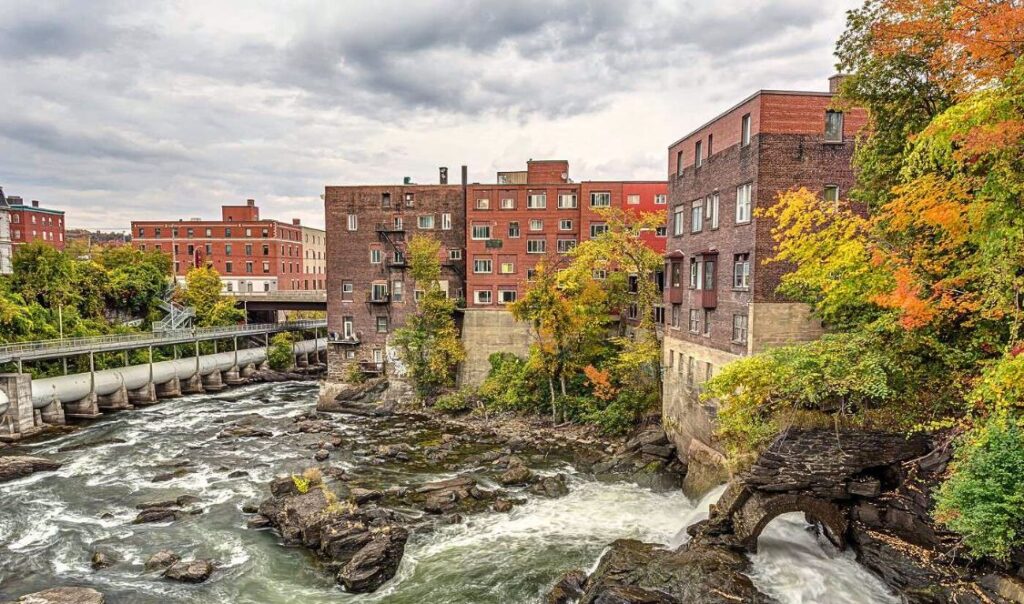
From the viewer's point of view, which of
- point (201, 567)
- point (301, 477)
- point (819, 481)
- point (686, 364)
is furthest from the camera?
point (686, 364)

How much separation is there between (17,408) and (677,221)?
140ft

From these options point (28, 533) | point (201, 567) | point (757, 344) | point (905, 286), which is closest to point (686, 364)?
point (757, 344)

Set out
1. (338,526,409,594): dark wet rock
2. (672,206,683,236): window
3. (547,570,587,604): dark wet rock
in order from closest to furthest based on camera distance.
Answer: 1. (547,570,587,604): dark wet rock
2. (338,526,409,594): dark wet rock
3. (672,206,683,236): window

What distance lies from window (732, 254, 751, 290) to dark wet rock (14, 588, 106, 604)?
85.8ft

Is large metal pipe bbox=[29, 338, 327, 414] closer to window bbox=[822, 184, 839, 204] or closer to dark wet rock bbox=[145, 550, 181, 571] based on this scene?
dark wet rock bbox=[145, 550, 181, 571]

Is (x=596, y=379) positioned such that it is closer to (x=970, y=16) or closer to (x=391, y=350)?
(x=391, y=350)

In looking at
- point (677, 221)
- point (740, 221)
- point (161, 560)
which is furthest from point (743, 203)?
point (161, 560)

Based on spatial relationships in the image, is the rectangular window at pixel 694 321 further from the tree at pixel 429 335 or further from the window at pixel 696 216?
the tree at pixel 429 335

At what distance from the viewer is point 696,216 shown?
95.0ft

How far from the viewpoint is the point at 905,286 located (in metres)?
15.5

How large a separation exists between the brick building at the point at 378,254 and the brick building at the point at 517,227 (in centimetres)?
198

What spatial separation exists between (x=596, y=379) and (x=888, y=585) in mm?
21273

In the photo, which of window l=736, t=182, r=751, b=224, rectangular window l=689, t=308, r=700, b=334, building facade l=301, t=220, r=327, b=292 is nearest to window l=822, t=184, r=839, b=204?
window l=736, t=182, r=751, b=224

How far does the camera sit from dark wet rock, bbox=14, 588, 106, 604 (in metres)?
16.6
